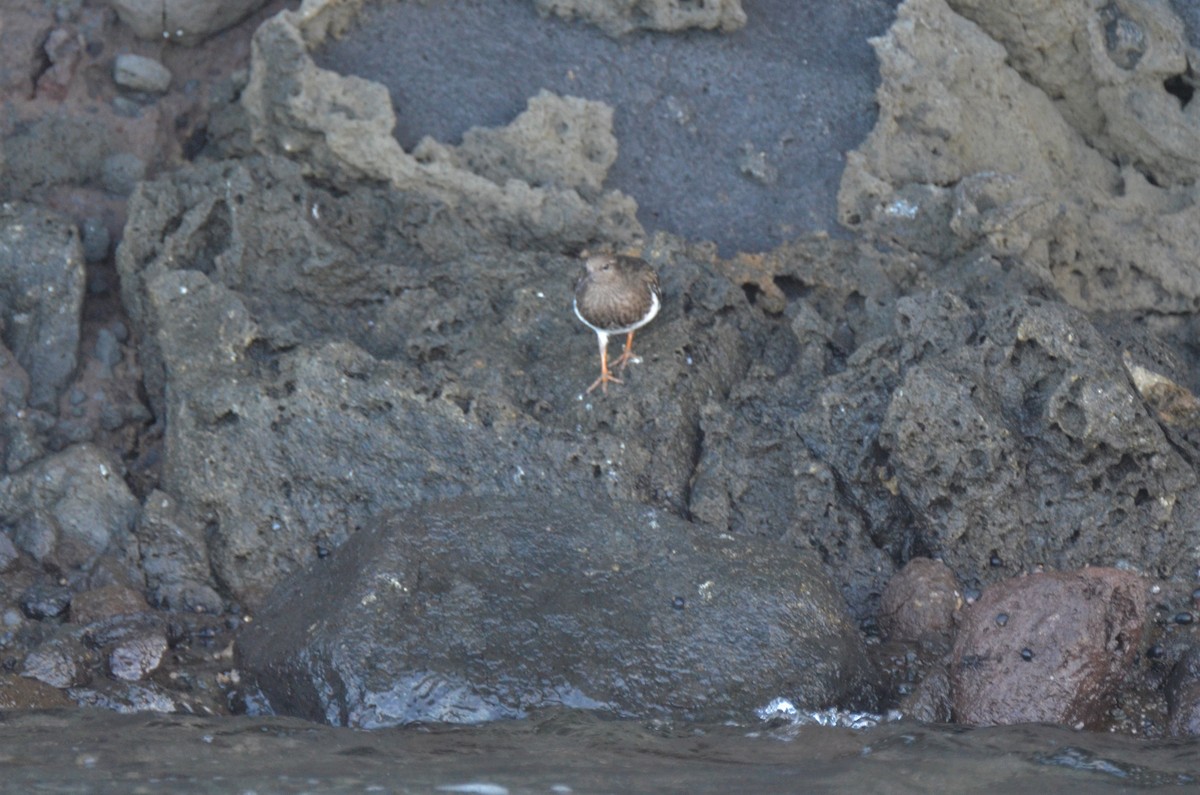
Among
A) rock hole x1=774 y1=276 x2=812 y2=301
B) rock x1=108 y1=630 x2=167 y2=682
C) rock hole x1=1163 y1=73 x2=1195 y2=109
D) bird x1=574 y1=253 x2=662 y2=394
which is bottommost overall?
rock x1=108 y1=630 x2=167 y2=682

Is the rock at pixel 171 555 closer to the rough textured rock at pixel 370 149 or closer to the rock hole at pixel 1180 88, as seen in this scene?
the rough textured rock at pixel 370 149

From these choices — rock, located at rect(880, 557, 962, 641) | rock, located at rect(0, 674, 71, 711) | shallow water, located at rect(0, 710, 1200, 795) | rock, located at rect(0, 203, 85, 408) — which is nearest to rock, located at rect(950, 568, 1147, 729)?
shallow water, located at rect(0, 710, 1200, 795)

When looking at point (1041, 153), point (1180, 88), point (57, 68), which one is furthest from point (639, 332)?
point (57, 68)

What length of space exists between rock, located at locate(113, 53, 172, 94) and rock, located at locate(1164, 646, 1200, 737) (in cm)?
606

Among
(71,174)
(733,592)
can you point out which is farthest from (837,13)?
(71,174)

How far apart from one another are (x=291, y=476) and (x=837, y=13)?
3782mm

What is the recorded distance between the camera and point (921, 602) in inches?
236

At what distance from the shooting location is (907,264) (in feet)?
23.6

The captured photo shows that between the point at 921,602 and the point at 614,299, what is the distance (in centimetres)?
186

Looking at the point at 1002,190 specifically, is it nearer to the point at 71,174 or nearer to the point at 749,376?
the point at 749,376

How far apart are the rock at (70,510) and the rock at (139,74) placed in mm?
2426

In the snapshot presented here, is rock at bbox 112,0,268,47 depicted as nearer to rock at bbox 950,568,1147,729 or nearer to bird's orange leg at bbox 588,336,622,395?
bird's orange leg at bbox 588,336,622,395

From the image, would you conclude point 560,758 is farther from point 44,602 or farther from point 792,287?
point 792,287

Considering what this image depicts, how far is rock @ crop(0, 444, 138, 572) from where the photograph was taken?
6.48 m
